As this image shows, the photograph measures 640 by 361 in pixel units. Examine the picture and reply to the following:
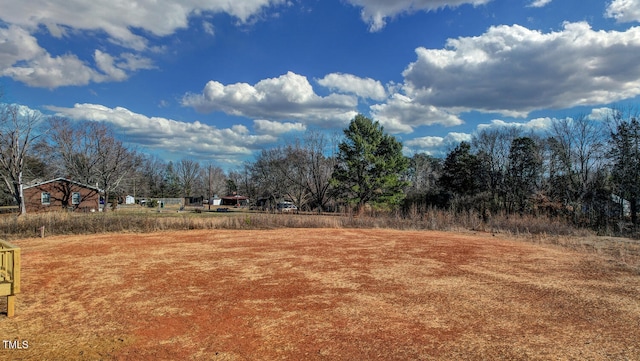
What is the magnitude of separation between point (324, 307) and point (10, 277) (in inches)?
204

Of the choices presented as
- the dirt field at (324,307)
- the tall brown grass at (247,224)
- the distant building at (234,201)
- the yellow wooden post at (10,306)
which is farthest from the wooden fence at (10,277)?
the distant building at (234,201)

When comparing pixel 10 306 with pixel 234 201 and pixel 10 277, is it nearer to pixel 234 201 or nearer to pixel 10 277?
pixel 10 277

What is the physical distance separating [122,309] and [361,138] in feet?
102

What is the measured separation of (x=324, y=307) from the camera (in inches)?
257

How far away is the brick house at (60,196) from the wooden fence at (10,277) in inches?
1397

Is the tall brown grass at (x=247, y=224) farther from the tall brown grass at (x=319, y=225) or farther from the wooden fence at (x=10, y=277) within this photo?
the wooden fence at (x=10, y=277)

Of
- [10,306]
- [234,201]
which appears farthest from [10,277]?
[234,201]

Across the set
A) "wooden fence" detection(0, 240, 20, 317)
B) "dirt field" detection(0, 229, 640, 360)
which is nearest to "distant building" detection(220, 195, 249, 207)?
"dirt field" detection(0, 229, 640, 360)

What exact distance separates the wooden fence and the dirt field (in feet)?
1.03

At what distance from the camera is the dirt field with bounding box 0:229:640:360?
4.79 m

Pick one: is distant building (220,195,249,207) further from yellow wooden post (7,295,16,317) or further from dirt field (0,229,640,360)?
yellow wooden post (7,295,16,317)

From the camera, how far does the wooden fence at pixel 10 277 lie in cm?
574

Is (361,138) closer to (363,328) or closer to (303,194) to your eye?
(303,194)

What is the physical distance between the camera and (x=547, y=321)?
5.84 metres
